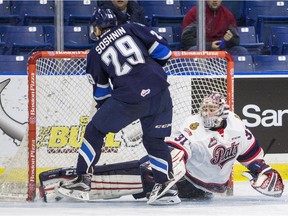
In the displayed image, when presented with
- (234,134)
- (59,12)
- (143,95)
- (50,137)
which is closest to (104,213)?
(143,95)

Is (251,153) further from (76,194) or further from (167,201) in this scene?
(76,194)

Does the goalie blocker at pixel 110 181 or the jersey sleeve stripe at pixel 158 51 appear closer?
the jersey sleeve stripe at pixel 158 51

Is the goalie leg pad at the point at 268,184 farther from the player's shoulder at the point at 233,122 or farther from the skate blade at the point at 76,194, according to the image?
the skate blade at the point at 76,194

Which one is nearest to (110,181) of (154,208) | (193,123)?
(154,208)

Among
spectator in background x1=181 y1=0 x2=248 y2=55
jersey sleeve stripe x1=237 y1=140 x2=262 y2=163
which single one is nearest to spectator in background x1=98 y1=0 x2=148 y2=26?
spectator in background x1=181 y1=0 x2=248 y2=55

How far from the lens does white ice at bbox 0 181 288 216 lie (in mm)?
5727

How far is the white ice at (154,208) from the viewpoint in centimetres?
573

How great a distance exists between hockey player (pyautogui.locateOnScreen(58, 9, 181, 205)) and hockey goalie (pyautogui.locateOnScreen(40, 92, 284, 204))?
0.26 m

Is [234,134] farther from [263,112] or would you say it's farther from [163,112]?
[263,112]

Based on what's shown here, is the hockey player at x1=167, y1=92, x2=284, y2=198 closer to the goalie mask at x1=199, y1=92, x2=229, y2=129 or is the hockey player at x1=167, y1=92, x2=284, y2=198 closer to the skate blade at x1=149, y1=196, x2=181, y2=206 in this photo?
the goalie mask at x1=199, y1=92, x2=229, y2=129

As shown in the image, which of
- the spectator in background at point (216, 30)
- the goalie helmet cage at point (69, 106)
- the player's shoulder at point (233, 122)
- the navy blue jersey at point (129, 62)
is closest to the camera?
the navy blue jersey at point (129, 62)

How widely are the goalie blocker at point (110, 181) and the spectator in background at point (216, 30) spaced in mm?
1905

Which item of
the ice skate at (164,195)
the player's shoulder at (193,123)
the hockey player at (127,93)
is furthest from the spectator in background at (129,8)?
the ice skate at (164,195)

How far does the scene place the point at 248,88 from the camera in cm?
827
